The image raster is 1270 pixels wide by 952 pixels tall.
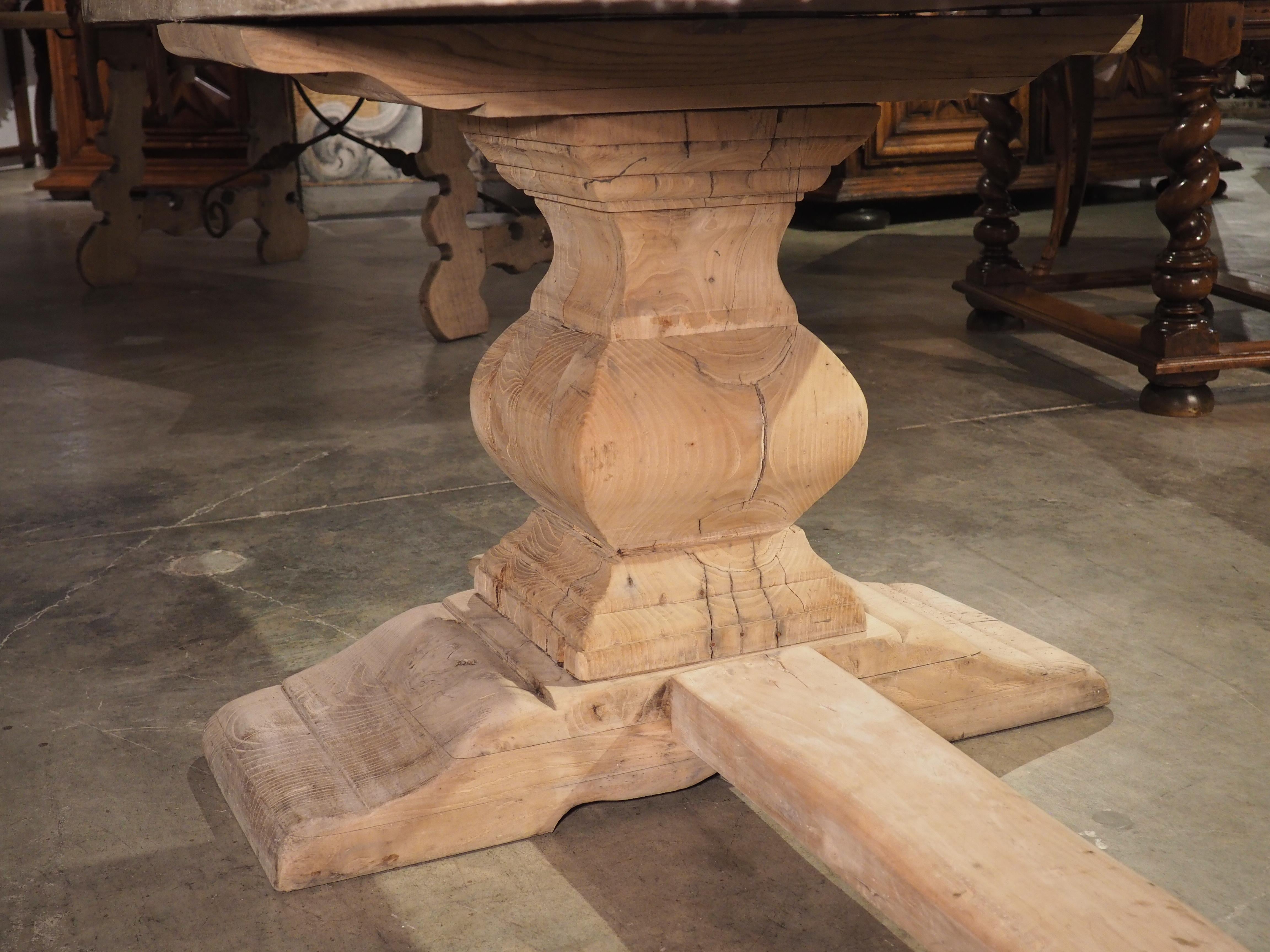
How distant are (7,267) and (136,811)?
338cm

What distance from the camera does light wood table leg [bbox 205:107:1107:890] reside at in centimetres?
109

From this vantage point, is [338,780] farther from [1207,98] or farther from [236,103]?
[236,103]

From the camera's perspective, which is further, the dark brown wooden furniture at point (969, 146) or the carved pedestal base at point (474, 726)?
the dark brown wooden furniture at point (969, 146)

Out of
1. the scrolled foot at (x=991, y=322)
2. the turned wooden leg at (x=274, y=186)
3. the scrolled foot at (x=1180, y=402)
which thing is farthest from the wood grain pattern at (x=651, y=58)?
the turned wooden leg at (x=274, y=186)

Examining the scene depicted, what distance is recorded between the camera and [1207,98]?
2312 millimetres

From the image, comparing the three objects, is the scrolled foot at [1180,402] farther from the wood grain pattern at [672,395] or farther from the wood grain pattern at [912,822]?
the wood grain pattern at [912,822]

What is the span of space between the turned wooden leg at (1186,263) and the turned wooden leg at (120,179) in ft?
8.86

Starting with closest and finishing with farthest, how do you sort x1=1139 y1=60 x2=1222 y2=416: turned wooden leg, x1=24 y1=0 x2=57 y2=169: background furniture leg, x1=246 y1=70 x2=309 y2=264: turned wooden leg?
x1=1139 y1=60 x2=1222 y2=416: turned wooden leg, x1=246 y1=70 x2=309 y2=264: turned wooden leg, x1=24 y1=0 x2=57 y2=169: background furniture leg

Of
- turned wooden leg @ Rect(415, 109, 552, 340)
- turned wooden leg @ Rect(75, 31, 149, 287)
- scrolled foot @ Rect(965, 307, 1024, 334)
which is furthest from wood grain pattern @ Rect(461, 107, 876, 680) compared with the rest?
turned wooden leg @ Rect(75, 31, 149, 287)

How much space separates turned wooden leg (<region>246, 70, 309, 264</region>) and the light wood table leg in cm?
306

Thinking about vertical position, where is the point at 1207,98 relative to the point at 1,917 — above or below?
above

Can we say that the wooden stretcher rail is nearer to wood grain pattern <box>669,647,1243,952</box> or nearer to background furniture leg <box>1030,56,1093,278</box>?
background furniture leg <box>1030,56,1093,278</box>

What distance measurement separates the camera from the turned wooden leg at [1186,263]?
2330 mm

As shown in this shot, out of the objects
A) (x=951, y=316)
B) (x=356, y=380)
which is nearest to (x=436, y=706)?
(x=356, y=380)
